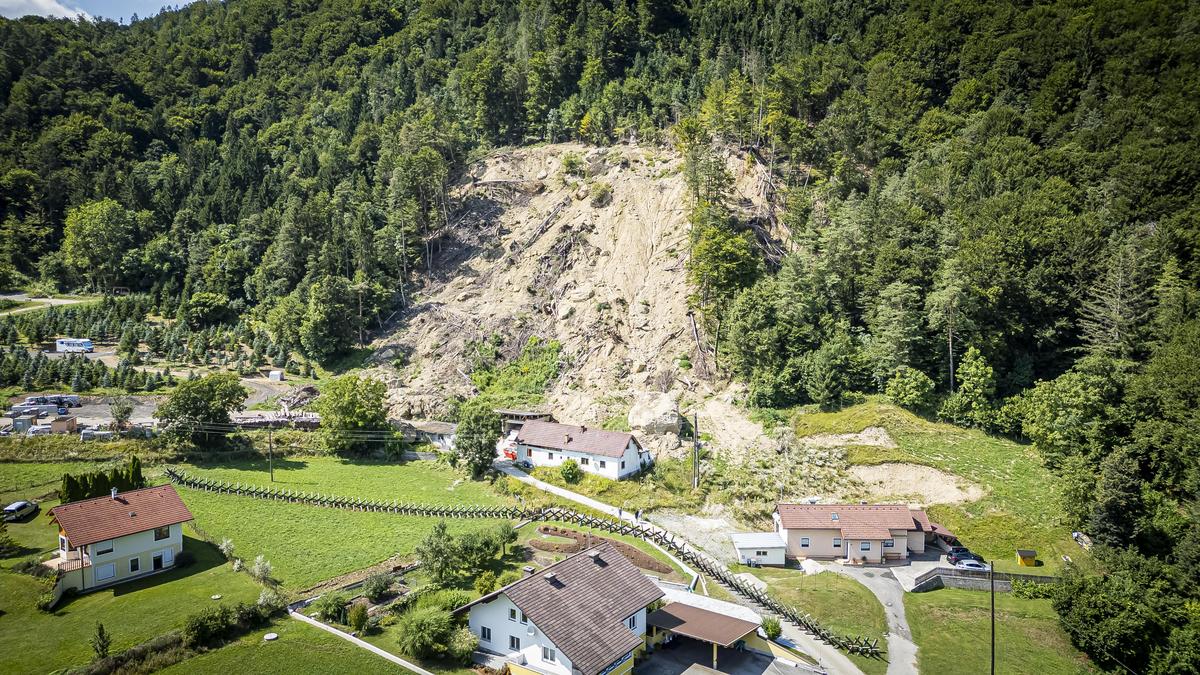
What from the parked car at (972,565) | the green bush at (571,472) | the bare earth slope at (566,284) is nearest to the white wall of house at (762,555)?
the parked car at (972,565)

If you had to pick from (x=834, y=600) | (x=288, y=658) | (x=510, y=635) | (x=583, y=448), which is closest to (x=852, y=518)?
(x=834, y=600)

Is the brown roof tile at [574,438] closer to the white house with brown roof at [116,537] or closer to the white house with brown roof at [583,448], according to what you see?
the white house with brown roof at [583,448]

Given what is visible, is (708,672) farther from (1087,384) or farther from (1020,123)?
(1020,123)

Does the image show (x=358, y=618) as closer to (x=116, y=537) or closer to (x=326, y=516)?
(x=116, y=537)

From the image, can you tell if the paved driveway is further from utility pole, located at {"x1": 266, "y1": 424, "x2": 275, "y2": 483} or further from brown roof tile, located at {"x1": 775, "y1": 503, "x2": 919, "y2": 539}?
utility pole, located at {"x1": 266, "y1": 424, "x2": 275, "y2": 483}

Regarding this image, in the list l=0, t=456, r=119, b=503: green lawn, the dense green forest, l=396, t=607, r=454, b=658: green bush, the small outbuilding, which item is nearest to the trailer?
the dense green forest
